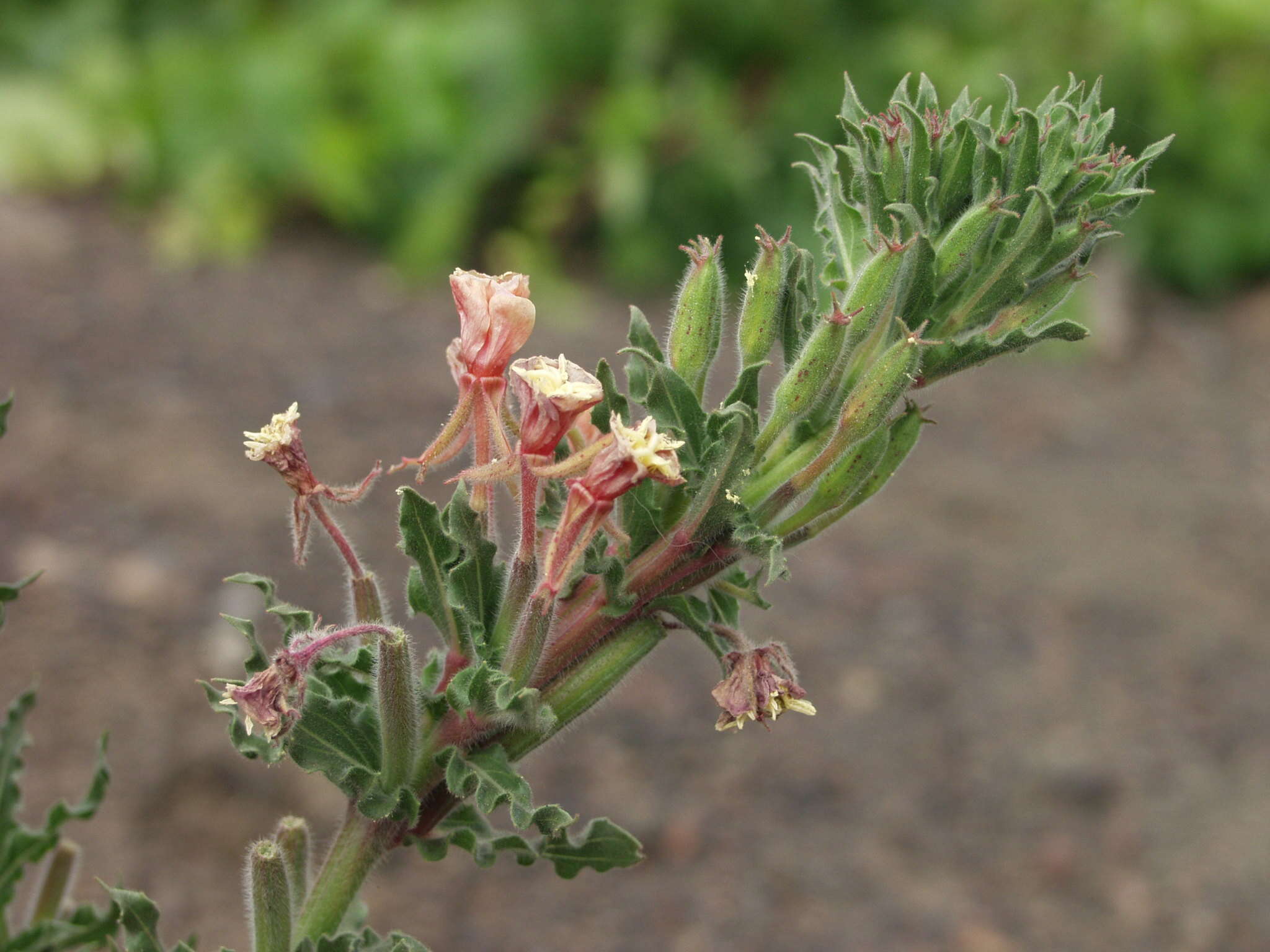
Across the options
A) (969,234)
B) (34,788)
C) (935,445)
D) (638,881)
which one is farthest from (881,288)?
(935,445)

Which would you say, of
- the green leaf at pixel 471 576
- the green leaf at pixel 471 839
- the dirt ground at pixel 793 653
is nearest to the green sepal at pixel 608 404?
the green leaf at pixel 471 576

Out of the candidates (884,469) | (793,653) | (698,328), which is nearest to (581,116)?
(793,653)

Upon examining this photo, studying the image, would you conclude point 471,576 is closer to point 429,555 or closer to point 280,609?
point 429,555

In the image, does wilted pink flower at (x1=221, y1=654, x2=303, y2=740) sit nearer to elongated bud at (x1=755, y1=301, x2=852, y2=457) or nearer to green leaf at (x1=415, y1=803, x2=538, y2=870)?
green leaf at (x1=415, y1=803, x2=538, y2=870)

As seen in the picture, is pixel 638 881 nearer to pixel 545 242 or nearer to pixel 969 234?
pixel 969 234

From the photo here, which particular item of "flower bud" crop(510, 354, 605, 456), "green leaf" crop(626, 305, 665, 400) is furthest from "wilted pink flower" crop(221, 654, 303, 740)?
"green leaf" crop(626, 305, 665, 400)
